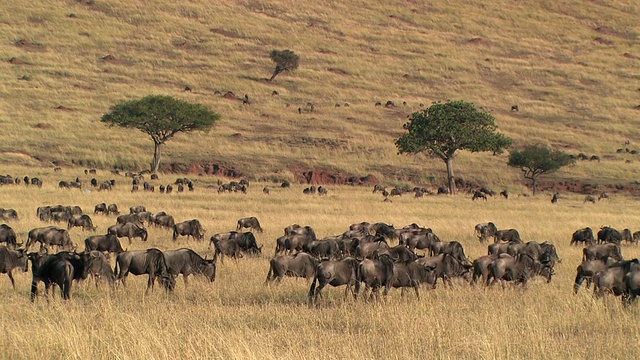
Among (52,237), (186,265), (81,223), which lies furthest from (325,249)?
(81,223)

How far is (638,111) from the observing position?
85.7 metres

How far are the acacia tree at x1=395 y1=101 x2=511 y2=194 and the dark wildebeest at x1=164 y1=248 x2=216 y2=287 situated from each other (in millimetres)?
37561

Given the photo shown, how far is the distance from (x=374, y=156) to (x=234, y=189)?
22.3 m

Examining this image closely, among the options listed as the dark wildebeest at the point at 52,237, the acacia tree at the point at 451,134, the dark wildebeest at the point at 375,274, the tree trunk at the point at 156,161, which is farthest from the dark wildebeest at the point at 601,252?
the tree trunk at the point at 156,161

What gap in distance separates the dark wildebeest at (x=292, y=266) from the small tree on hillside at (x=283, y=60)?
74369 mm

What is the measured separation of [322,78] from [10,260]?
77155 millimetres

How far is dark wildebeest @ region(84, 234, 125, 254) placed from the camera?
1923 cm

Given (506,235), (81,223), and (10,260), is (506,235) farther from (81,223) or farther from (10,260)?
(10,260)

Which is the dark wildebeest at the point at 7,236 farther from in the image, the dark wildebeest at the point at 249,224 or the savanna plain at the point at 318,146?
the dark wildebeest at the point at 249,224

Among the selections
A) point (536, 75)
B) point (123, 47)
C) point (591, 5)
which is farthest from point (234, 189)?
point (591, 5)

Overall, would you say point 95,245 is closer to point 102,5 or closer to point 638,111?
point 638,111

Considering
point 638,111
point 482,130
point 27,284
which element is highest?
point 638,111

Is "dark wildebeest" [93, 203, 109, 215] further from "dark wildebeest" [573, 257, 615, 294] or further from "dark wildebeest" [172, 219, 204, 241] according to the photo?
"dark wildebeest" [573, 257, 615, 294]

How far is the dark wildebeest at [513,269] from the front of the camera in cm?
1547
